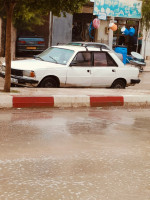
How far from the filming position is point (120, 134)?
8312 millimetres

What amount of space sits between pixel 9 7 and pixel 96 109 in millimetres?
2905

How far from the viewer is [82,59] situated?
48.2 ft

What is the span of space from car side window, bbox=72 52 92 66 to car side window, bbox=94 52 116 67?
0.20m

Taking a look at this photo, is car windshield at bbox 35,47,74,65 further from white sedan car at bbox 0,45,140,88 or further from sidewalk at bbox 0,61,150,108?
sidewalk at bbox 0,61,150,108

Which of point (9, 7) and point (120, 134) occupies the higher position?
point (9, 7)

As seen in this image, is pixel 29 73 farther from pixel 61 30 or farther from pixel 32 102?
pixel 61 30

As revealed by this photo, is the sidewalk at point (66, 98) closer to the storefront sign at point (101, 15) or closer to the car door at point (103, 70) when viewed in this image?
the car door at point (103, 70)

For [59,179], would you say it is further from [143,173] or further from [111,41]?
[111,41]

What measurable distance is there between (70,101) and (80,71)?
10.5 ft

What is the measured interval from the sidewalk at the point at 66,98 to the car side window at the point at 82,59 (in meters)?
1.62

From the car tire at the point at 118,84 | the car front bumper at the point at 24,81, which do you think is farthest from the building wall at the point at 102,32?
the car front bumper at the point at 24,81

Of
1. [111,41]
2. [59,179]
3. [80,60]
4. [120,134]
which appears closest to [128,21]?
[111,41]

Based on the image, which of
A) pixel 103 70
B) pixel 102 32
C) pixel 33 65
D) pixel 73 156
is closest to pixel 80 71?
pixel 103 70

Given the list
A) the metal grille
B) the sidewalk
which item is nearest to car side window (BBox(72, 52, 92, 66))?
the metal grille
